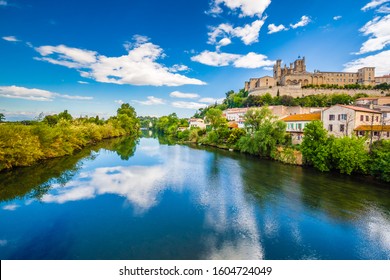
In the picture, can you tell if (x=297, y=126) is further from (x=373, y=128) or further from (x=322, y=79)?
(x=322, y=79)

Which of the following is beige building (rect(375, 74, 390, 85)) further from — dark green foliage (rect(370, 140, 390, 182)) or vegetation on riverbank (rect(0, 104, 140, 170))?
vegetation on riverbank (rect(0, 104, 140, 170))

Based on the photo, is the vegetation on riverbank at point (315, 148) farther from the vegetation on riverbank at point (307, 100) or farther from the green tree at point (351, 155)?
the vegetation on riverbank at point (307, 100)

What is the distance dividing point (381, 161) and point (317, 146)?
5.01 meters

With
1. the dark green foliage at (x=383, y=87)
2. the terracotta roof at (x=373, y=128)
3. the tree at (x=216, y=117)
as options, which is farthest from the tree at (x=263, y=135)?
the dark green foliage at (x=383, y=87)

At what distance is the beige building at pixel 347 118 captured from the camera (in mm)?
22453

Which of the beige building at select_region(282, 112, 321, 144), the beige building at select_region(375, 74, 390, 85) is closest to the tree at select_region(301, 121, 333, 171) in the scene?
the beige building at select_region(282, 112, 321, 144)

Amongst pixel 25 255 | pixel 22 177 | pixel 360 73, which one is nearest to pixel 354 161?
pixel 25 255

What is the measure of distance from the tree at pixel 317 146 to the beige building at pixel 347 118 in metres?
3.11

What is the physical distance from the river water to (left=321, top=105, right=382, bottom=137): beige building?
6.26 meters

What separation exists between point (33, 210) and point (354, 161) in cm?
2264

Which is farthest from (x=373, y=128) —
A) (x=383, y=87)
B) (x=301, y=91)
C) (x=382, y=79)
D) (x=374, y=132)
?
(x=382, y=79)

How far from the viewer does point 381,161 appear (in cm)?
1717

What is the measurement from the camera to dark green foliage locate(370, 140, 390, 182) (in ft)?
55.3

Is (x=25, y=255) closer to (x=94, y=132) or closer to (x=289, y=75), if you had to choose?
(x=94, y=132)
